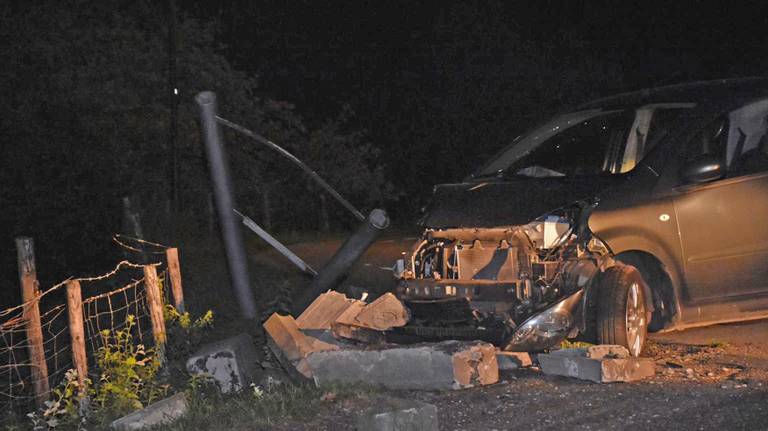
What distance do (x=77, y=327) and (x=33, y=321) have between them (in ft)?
0.96

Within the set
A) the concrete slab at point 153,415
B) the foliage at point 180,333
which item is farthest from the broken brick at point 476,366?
the foliage at point 180,333

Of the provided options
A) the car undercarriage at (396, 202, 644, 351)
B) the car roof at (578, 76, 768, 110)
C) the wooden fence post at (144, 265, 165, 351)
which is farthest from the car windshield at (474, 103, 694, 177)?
the wooden fence post at (144, 265, 165, 351)

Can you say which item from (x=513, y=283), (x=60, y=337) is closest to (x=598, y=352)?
(x=513, y=283)

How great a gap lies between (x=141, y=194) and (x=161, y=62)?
3.12 m

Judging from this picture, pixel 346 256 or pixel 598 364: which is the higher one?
pixel 346 256

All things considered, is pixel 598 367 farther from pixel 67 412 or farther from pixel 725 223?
pixel 67 412

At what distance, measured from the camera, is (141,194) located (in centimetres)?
2189

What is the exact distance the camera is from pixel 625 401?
6730mm

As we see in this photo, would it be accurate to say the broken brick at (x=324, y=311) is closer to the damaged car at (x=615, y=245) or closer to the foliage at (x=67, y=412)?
the damaged car at (x=615, y=245)

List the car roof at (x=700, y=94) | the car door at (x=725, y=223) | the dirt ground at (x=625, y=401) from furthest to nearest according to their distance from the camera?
the car roof at (x=700, y=94), the car door at (x=725, y=223), the dirt ground at (x=625, y=401)

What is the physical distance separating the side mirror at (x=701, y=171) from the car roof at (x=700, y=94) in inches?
21.7

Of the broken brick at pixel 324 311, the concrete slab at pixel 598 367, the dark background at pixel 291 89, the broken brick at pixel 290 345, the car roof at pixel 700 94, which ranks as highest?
the dark background at pixel 291 89

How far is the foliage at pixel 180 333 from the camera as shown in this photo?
8.20 m

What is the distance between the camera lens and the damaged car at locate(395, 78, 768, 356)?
7.78 m
